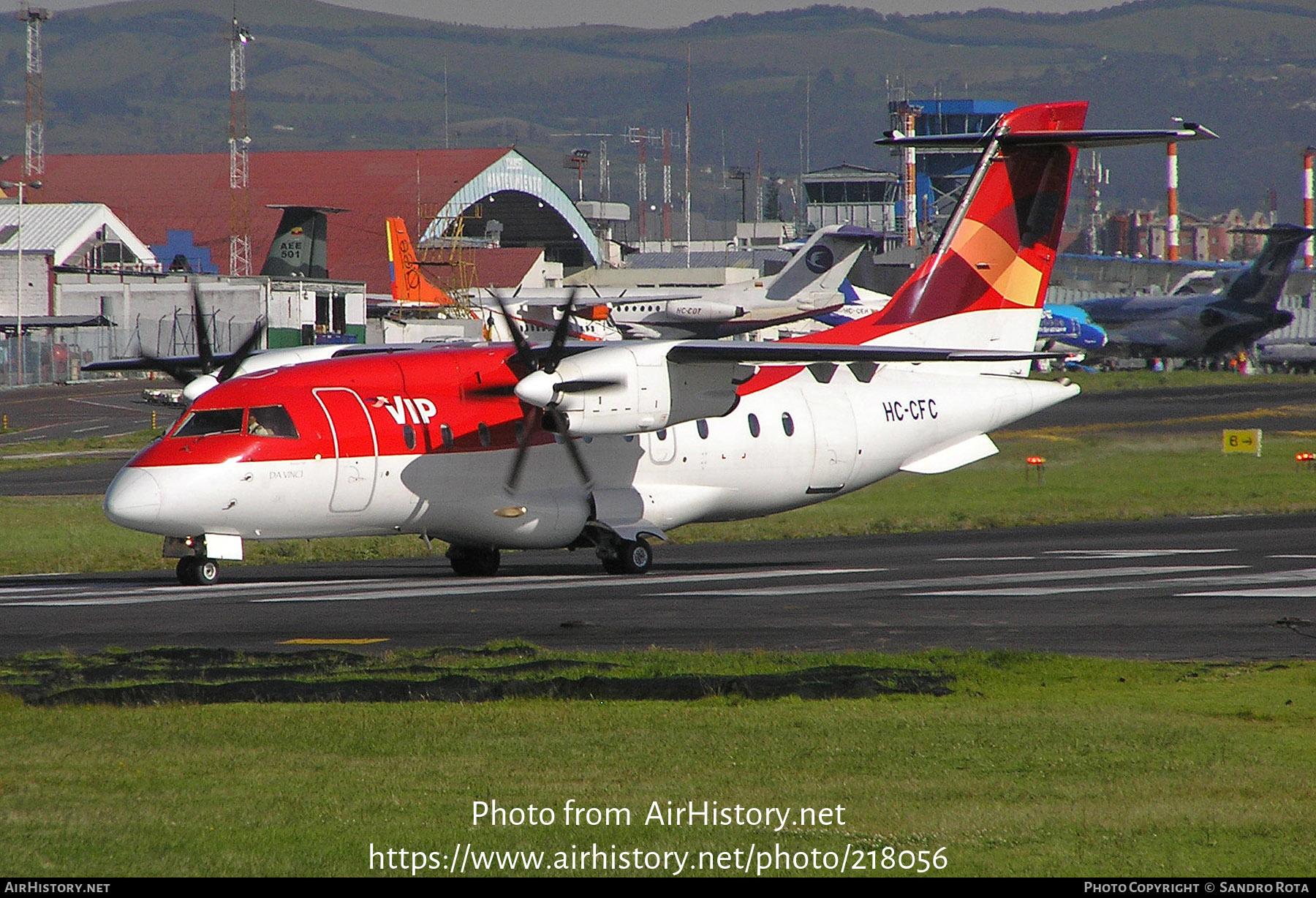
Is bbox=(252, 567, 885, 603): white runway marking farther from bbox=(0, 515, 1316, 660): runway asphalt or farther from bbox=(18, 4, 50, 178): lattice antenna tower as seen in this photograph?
bbox=(18, 4, 50, 178): lattice antenna tower

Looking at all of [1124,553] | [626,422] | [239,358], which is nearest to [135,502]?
[239,358]

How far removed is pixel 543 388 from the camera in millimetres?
23703

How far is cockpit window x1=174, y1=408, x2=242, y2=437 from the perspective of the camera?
23031 millimetres

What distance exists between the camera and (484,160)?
12925 centimetres

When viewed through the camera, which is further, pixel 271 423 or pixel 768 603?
pixel 271 423

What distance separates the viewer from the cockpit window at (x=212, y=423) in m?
23.0

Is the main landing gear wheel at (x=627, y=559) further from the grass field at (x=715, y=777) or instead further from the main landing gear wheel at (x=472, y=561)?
the grass field at (x=715, y=777)

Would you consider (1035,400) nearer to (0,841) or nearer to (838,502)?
(838,502)

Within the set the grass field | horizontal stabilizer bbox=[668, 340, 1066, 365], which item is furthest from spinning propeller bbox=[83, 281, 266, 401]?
the grass field

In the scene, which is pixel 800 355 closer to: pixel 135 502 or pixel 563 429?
pixel 563 429

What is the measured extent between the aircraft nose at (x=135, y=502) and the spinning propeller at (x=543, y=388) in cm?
564

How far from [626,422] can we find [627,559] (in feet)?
9.50

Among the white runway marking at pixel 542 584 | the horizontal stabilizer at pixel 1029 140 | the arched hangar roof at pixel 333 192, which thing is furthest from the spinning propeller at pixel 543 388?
the arched hangar roof at pixel 333 192

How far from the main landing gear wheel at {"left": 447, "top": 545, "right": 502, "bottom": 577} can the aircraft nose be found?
20.6 feet
